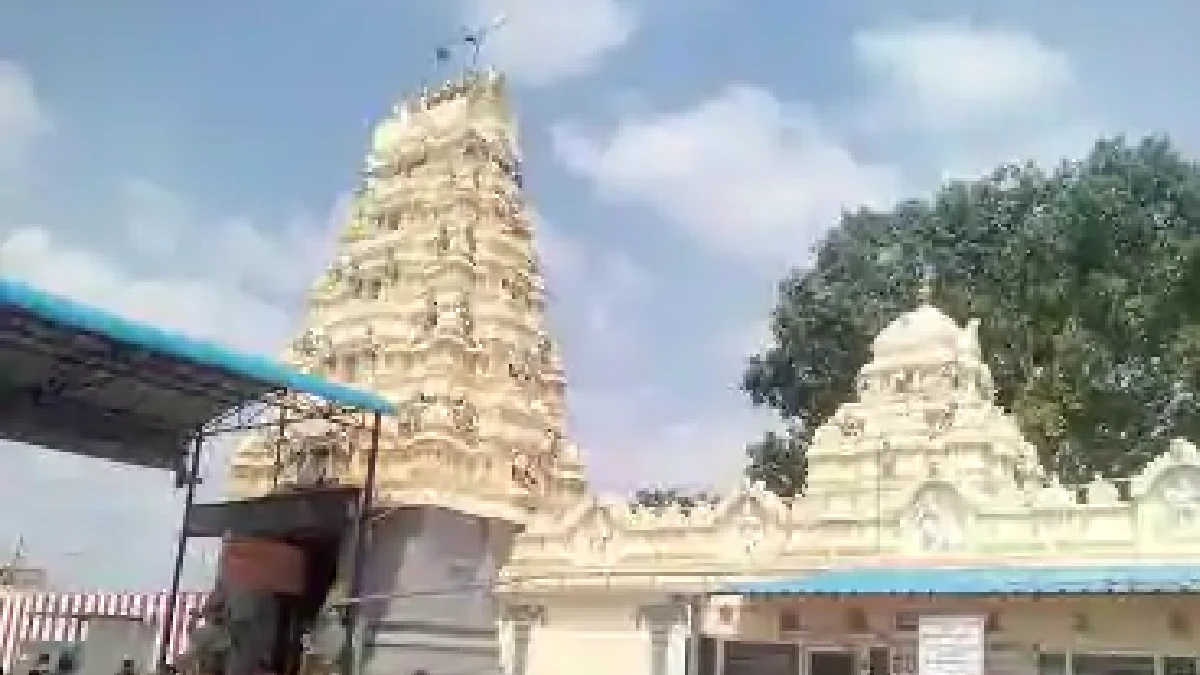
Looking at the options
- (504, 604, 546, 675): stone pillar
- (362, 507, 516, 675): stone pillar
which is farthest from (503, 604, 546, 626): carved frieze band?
(362, 507, 516, 675): stone pillar

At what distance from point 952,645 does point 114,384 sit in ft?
41.8

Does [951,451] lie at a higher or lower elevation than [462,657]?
higher

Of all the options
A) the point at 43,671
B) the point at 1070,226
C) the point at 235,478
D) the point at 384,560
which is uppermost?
the point at 1070,226

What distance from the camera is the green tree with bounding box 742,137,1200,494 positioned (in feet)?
83.3

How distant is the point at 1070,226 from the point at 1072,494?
10989 mm

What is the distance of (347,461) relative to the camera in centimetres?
2314

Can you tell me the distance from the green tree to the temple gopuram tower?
665 centimetres

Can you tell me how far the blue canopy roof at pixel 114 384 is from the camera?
1552cm

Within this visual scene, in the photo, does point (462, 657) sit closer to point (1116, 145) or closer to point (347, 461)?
point (347, 461)

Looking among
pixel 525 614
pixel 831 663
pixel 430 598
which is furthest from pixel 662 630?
pixel 430 598

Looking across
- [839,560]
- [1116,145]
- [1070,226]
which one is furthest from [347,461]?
[1116,145]

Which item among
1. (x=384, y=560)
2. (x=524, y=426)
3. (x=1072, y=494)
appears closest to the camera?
(x=1072, y=494)

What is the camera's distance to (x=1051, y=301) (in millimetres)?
26453

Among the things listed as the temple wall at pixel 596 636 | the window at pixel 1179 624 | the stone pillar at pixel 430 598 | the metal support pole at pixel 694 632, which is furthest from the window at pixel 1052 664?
Answer: the stone pillar at pixel 430 598
